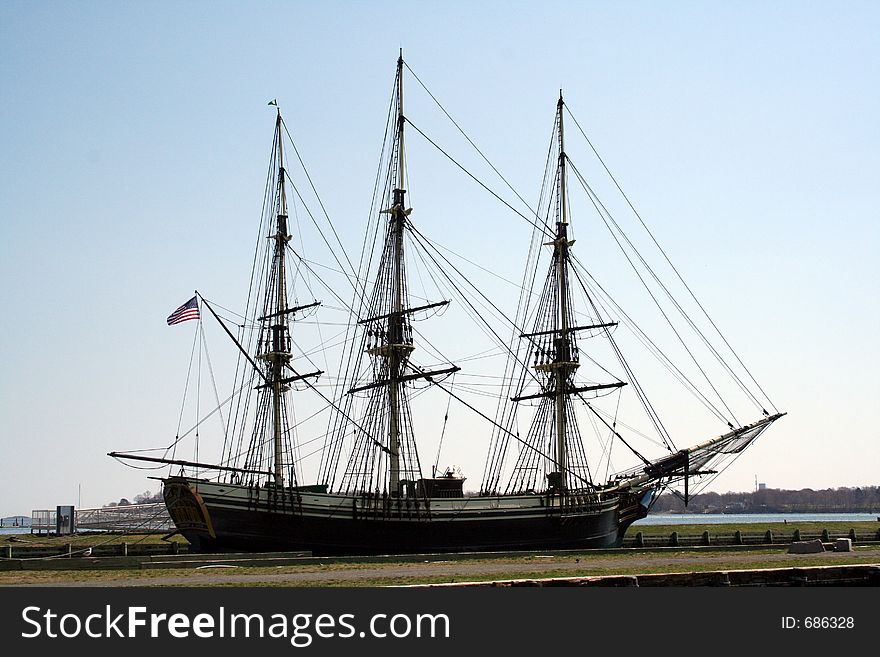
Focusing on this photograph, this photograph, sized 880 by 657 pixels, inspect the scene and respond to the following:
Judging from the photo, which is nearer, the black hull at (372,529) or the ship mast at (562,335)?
the black hull at (372,529)

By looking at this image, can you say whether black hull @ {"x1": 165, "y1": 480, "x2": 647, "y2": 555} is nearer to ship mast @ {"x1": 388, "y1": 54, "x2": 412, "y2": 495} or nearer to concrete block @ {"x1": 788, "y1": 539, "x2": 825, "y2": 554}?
ship mast @ {"x1": 388, "y1": 54, "x2": 412, "y2": 495}

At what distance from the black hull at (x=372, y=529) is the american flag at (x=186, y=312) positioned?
8.95 metres

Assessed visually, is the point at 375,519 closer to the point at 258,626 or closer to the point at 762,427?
the point at 762,427

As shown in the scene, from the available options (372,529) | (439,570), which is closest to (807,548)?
(439,570)

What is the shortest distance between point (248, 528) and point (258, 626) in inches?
1361

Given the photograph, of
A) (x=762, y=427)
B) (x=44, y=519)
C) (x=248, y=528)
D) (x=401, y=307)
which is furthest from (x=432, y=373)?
(x=44, y=519)

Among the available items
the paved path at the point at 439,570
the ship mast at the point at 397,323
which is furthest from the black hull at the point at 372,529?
the paved path at the point at 439,570

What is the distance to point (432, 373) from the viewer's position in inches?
2559

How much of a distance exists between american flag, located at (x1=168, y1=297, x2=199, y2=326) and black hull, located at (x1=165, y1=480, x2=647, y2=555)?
8.95m

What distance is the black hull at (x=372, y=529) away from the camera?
5381 centimetres

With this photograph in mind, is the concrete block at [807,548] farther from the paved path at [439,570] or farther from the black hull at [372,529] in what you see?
the black hull at [372,529]

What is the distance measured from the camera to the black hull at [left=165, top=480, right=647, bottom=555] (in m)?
53.8

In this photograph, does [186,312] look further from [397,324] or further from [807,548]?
[807,548]

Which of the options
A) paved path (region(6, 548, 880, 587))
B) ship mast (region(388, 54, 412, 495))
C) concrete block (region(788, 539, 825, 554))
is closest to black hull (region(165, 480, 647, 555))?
ship mast (region(388, 54, 412, 495))
